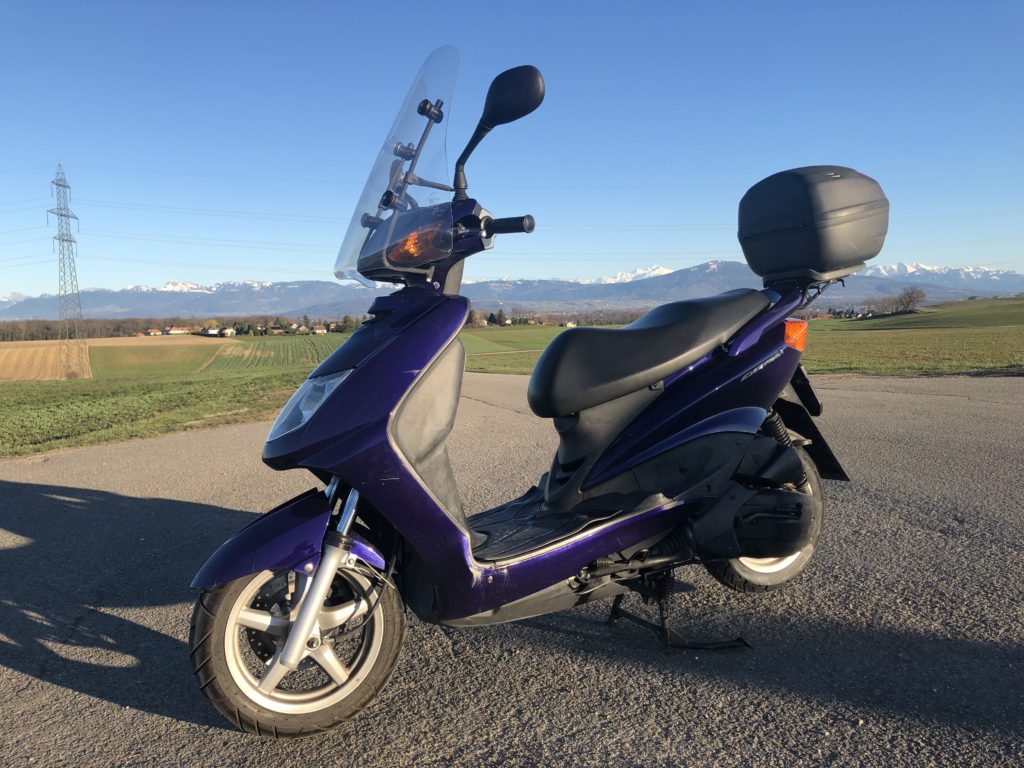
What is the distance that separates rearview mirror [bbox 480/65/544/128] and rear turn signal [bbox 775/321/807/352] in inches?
59.3

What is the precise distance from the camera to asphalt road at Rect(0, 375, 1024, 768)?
218 cm

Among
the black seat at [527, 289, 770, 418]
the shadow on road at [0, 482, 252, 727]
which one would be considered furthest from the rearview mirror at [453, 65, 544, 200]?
the shadow on road at [0, 482, 252, 727]

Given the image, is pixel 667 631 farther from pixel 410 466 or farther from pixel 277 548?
pixel 277 548

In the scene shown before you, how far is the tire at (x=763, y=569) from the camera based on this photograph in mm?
3213

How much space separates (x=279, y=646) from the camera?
2.26 m

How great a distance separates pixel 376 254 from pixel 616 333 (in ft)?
3.31

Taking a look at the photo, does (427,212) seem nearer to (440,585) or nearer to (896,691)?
(440,585)

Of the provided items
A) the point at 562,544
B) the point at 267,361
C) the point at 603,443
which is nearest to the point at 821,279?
the point at 603,443

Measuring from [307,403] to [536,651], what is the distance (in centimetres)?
131

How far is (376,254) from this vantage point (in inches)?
102

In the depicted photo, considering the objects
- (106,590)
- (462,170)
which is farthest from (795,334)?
(106,590)

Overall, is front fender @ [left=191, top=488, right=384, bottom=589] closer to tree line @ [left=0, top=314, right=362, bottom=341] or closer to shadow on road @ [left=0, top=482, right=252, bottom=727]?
shadow on road @ [left=0, top=482, right=252, bottom=727]

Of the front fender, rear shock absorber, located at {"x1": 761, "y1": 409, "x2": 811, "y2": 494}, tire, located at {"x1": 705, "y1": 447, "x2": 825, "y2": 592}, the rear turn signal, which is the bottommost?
tire, located at {"x1": 705, "y1": 447, "x2": 825, "y2": 592}

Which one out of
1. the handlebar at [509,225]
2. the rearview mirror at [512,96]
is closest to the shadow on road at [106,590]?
the handlebar at [509,225]
